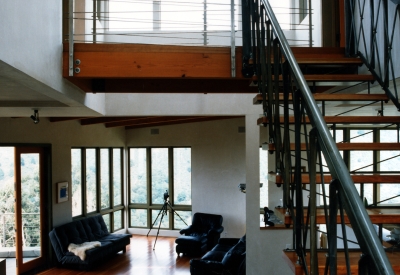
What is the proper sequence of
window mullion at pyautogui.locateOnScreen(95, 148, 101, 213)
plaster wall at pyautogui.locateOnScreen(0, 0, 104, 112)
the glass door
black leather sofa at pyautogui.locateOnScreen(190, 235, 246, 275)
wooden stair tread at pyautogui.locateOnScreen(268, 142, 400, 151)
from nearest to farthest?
plaster wall at pyautogui.locateOnScreen(0, 0, 104, 112) → wooden stair tread at pyautogui.locateOnScreen(268, 142, 400, 151) → black leather sofa at pyautogui.locateOnScreen(190, 235, 246, 275) → the glass door → window mullion at pyautogui.locateOnScreen(95, 148, 101, 213)

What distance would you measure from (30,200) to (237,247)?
3.81 m

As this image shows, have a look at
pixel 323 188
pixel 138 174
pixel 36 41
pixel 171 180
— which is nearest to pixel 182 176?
pixel 171 180

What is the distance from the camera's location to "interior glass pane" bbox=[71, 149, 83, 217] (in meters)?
9.46

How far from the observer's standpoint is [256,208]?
243 inches

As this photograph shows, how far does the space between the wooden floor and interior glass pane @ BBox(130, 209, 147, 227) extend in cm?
95

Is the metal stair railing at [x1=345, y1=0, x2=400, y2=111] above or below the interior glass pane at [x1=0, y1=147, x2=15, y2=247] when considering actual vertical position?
above

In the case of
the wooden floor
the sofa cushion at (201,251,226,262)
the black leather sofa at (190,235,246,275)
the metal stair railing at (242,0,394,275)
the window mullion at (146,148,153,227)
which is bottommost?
the wooden floor

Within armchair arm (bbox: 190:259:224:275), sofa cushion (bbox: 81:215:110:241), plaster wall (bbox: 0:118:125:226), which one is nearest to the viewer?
armchair arm (bbox: 190:259:224:275)

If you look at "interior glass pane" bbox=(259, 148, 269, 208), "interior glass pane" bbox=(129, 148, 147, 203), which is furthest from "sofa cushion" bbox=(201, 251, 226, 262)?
"interior glass pane" bbox=(129, 148, 147, 203)

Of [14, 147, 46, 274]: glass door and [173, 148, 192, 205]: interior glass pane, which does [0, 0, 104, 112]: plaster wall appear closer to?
[14, 147, 46, 274]: glass door

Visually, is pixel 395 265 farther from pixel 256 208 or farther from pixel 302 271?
pixel 256 208

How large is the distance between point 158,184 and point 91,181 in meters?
1.83

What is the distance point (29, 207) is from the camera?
7.93 m

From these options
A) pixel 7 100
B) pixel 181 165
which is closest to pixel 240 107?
pixel 7 100
